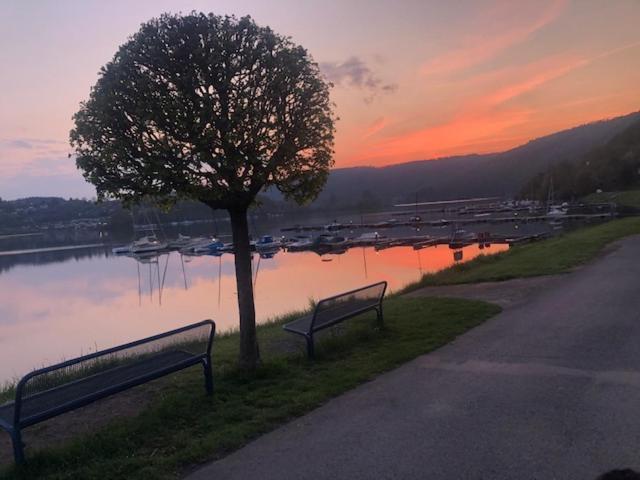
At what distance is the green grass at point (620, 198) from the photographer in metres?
85.2

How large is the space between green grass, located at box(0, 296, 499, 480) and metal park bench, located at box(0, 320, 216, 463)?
350 millimetres

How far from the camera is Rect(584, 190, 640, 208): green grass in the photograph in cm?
8521

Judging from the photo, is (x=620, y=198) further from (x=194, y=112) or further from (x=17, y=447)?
(x=17, y=447)

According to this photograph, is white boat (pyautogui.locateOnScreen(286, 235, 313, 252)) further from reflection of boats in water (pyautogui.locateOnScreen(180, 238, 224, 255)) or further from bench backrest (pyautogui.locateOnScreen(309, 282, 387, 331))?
bench backrest (pyautogui.locateOnScreen(309, 282, 387, 331))

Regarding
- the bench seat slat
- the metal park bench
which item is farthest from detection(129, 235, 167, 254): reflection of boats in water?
the bench seat slat

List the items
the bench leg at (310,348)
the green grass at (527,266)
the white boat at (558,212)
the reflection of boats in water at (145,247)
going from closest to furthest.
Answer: the bench leg at (310,348) < the green grass at (527,266) < the reflection of boats in water at (145,247) < the white boat at (558,212)

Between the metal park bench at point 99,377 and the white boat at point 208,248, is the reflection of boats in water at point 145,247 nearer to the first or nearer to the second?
the white boat at point 208,248

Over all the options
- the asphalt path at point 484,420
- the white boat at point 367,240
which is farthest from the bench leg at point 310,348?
the white boat at point 367,240

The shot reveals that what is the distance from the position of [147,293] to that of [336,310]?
113ft

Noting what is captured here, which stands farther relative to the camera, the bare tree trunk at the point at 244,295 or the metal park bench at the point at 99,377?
the bare tree trunk at the point at 244,295

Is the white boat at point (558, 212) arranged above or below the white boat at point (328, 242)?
above

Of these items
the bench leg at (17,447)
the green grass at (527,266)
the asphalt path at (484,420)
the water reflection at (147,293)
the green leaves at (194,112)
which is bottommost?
the water reflection at (147,293)

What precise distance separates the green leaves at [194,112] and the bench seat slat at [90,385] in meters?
1.91

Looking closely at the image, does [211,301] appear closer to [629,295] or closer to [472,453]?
[629,295]
